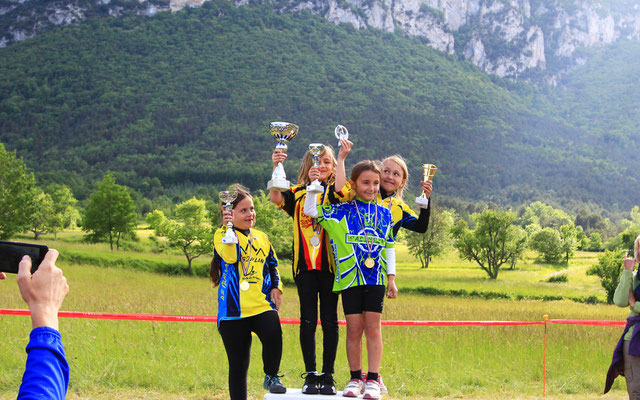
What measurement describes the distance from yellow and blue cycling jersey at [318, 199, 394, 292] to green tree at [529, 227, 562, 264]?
5966cm

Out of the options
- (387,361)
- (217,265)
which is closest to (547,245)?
(387,361)

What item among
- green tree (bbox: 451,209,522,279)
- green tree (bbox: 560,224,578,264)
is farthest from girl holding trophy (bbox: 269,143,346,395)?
green tree (bbox: 560,224,578,264)

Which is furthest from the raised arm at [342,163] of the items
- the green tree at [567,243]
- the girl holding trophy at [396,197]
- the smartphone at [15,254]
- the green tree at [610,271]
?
the green tree at [567,243]

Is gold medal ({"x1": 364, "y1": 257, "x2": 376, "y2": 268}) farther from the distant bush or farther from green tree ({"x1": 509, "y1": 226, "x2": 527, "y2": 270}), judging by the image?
green tree ({"x1": 509, "y1": 226, "x2": 527, "y2": 270})

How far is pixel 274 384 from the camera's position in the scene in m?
4.36

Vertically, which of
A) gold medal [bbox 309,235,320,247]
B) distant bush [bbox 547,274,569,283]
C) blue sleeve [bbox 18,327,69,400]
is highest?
gold medal [bbox 309,235,320,247]

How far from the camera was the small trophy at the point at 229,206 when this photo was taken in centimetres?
433

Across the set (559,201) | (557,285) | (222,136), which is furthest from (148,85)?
(557,285)

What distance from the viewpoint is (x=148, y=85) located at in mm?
171625

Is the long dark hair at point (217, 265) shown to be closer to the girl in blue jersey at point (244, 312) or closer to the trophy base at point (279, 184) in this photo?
the girl in blue jersey at point (244, 312)

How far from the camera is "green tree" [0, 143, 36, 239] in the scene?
41.7m

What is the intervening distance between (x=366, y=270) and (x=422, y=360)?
3701 millimetres

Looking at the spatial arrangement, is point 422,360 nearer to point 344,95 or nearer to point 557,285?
point 557,285

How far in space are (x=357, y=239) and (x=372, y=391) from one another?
1.10 m
